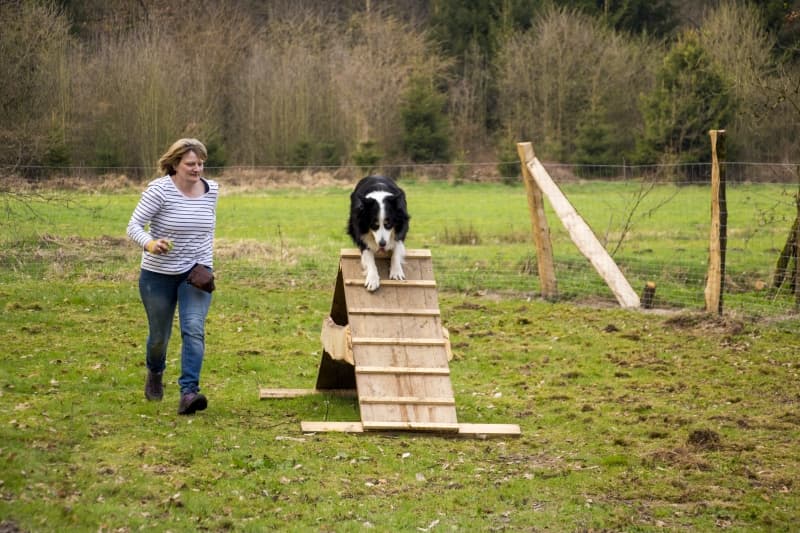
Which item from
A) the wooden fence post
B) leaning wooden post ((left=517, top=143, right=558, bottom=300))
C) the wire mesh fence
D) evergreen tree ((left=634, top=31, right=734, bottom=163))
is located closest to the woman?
the wooden fence post

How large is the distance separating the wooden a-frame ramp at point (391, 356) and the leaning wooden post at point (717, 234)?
4655 millimetres

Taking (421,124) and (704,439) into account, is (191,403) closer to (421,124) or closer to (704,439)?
(704,439)

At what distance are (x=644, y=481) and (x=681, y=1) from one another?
47116 millimetres

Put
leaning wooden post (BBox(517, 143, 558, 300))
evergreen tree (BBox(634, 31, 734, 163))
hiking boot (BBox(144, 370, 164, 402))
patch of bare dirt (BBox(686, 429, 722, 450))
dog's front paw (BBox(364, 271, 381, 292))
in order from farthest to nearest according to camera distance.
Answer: evergreen tree (BBox(634, 31, 734, 163)) → leaning wooden post (BBox(517, 143, 558, 300)) → dog's front paw (BBox(364, 271, 381, 292)) → hiking boot (BBox(144, 370, 164, 402)) → patch of bare dirt (BBox(686, 429, 722, 450))

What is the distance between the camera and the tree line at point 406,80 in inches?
1118

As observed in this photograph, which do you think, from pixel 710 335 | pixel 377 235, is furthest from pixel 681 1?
pixel 377 235

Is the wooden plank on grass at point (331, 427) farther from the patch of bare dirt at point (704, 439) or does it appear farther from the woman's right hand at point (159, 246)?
the patch of bare dirt at point (704, 439)

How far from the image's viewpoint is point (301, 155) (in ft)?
111

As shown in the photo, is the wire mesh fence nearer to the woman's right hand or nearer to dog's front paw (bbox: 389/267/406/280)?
dog's front paw (bbox: 389/267/406/280)

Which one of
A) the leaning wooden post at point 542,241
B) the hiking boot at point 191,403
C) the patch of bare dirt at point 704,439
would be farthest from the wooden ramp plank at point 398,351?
the leaning wooden post at point 542,241

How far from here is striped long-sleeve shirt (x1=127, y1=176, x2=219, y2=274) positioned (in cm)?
702

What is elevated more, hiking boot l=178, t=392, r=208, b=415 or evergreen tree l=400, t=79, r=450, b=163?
evergreen tree l=400, t=79, r=450, b=163

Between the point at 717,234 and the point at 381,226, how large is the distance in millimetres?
4971

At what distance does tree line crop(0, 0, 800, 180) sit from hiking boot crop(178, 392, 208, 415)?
568 inches
